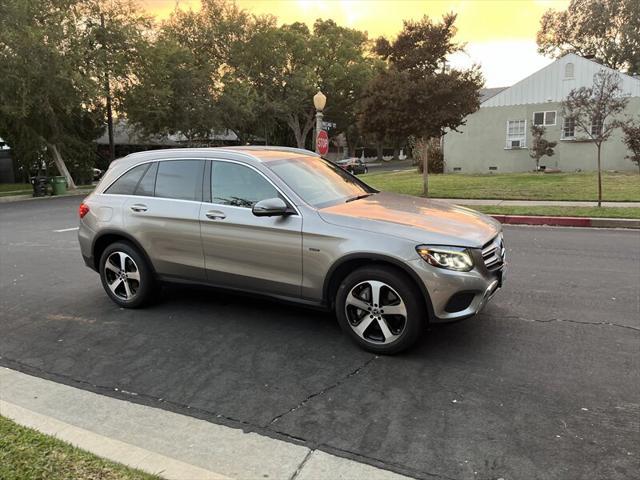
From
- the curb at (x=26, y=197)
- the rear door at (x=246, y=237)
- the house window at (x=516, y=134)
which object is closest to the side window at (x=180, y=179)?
the rear door at (x=246, y=237)

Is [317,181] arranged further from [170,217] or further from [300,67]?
[300,67]

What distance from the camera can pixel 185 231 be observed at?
5.09 m

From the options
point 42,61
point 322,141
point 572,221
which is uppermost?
point 42,61

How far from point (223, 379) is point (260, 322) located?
1218 mm

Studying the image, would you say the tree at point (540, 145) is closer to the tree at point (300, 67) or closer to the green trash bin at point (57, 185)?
the tree at point (300, 67)

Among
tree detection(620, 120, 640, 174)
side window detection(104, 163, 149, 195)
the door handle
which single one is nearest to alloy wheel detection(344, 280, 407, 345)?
the door handle

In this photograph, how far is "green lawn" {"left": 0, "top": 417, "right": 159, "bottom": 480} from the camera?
262cm

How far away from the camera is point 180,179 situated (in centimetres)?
531

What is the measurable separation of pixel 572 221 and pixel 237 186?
930 centimetres

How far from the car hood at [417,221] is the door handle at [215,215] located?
0.99 metres

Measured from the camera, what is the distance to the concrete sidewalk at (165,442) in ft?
9.18

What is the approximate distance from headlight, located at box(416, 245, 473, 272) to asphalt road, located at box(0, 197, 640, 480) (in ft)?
2.60

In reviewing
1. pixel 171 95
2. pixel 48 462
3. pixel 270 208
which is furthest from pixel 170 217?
pixel 171 95

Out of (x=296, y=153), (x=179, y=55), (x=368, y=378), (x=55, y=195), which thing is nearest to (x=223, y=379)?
(x=368, y=378)
